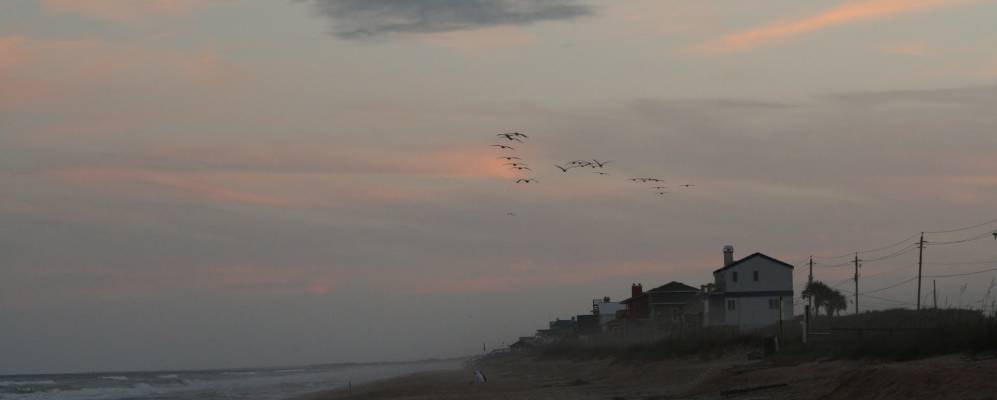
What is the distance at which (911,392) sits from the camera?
22.2m

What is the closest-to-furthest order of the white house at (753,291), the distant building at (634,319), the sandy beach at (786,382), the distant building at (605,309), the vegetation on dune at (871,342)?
the sandy beach at (786,382)
the vegetation on dune at (871,342)
the white house at (753,291)
the distant building at (634,319)
the distant building at (605,309)

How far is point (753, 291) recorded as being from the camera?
85.2 metres

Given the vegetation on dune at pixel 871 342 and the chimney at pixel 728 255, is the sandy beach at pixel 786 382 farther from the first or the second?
the chimney at pixel 728 255

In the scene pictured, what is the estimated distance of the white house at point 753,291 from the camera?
84875 mm

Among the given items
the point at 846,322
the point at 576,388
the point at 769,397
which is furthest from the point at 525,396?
the point at 846,322

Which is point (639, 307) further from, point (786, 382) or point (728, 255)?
point (786, 382)

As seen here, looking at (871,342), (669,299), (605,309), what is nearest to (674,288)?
(669,299)

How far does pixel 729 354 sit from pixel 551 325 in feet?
475

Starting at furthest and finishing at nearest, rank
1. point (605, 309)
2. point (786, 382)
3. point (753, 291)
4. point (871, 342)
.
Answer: point (605, 309) → point (753, 291) → point (871, 342) → point (786, 382)

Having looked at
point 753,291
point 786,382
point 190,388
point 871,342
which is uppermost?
point 753,291

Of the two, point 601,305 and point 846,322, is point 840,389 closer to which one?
point 846,322

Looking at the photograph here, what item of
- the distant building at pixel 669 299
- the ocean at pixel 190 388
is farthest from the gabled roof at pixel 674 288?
the ocean at pixel 190 388

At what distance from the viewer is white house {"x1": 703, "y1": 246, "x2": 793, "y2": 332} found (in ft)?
278

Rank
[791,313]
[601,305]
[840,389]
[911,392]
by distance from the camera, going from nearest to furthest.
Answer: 1. [911,392]
2. [840,389]
3. [791,313]
4. [601,305]
